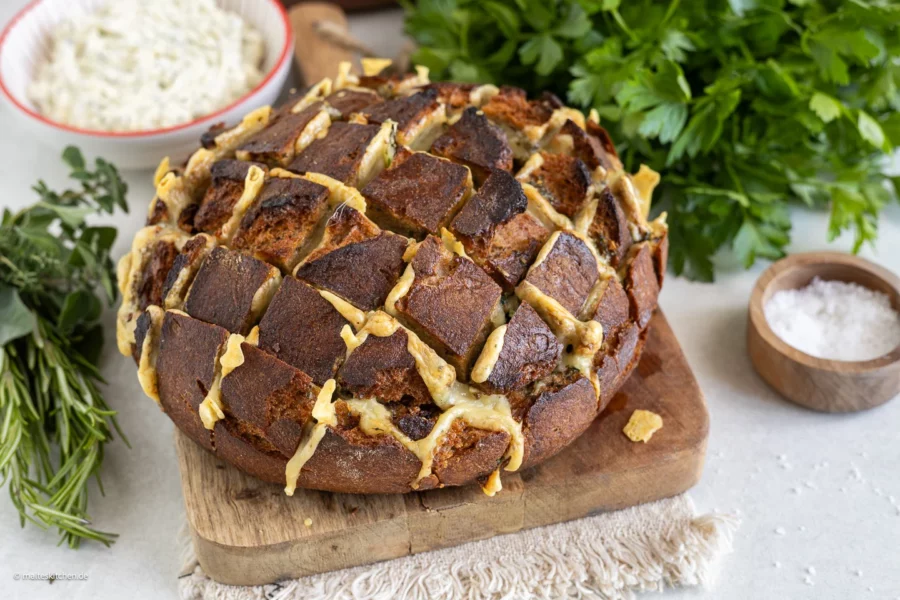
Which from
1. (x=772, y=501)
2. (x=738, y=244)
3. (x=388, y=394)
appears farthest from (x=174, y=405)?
(x=738, y=244)

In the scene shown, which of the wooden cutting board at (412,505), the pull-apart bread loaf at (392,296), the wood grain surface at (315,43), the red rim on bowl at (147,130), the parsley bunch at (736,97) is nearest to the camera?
the pull-apart bread loaf at (392,296)

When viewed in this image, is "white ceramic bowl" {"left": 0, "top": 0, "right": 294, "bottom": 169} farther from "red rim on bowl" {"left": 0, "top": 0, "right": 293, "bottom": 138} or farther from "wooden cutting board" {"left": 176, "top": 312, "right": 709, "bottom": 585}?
"wooden cutting board" {"left": 176, "top": 312, "right": 709, "bottom": 585}

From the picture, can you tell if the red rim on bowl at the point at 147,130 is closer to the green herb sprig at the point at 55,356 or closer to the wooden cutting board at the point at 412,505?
the green herb sprig at the point at 55,356

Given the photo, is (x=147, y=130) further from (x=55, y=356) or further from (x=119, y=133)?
(x=55, y=356)

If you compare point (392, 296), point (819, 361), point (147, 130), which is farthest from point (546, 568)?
point (147, 130)

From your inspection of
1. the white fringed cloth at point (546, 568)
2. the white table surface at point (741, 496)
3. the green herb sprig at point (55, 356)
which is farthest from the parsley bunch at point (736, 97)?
the green herb sprig at point (55, 356)
